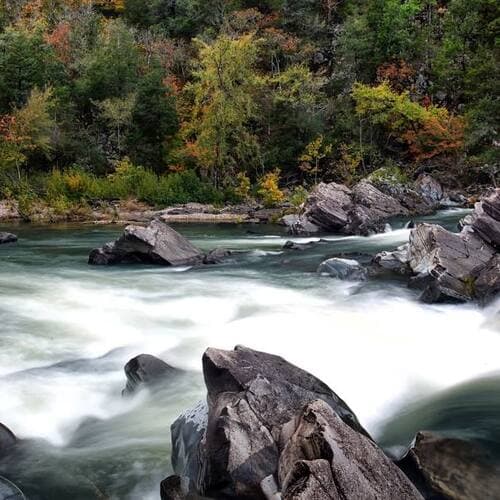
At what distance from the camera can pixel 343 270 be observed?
16.2 m

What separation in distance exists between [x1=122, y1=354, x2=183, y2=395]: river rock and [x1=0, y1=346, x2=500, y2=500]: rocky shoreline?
5.47 feet

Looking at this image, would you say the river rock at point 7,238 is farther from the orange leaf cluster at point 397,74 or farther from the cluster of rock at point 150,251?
the orange leaf cluster at point 397,74

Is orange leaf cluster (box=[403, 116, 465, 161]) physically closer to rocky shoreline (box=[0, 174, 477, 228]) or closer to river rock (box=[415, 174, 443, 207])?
river rock (box=[415, 174, 443, 207])

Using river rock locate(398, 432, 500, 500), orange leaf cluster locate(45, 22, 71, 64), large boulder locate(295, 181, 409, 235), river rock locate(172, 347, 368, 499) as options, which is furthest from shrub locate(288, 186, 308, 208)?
river rock locate(398, 432, 500, 500)

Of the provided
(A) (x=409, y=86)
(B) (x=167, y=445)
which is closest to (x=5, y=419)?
(B) (x=167, y=445)

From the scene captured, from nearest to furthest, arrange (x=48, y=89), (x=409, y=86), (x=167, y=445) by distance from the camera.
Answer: (x=167, y=445), (x=48, y=89), (x=409, y=86)

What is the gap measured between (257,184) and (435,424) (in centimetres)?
3571

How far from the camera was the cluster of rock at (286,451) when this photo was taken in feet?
15.0

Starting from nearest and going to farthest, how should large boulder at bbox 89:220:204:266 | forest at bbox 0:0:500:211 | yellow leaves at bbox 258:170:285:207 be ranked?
large boulder at bbox 89:220:204:266
yellow leaves at bbox 258:170:285:207
forest at bbox 0:0:500:211

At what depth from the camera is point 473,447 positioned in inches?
246

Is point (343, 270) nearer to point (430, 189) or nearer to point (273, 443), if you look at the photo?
point (273, 443)

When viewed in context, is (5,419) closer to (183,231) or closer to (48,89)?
(183,231)

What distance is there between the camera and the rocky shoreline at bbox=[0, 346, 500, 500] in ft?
15.1

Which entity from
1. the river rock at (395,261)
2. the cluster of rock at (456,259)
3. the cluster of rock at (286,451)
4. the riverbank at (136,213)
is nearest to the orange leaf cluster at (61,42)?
the riverbank at (136,213)
